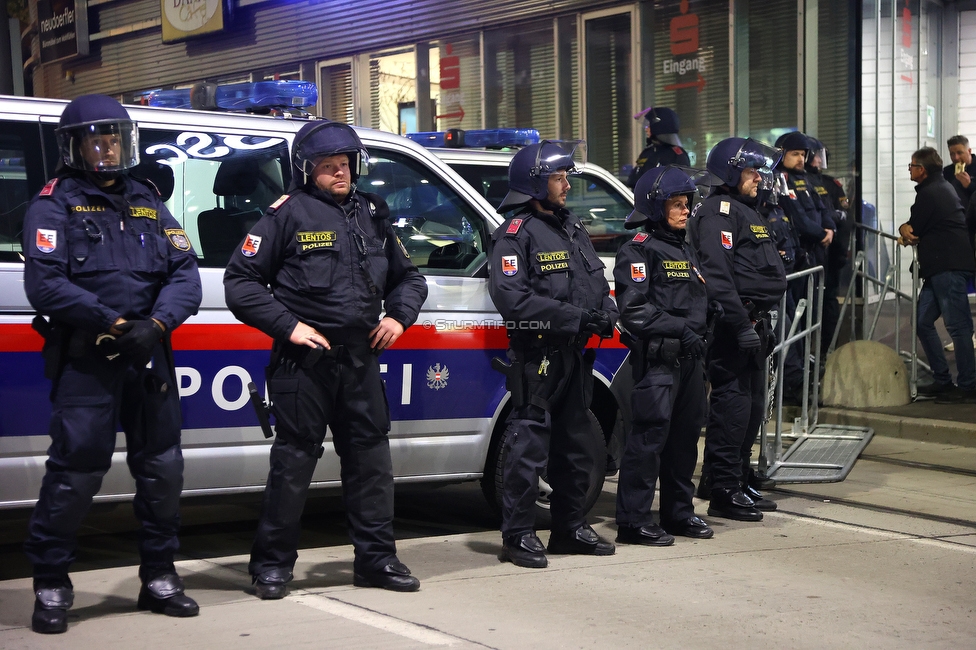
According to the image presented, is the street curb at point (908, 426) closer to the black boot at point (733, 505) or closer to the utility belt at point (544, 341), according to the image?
the black boot at point (733, 505)

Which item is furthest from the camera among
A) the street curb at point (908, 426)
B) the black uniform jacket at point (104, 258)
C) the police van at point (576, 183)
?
the street curb at point (908, 426)

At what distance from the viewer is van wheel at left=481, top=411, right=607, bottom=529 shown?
580cm

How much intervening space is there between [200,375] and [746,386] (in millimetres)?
2943

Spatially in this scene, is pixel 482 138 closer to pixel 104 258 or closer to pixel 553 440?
pixel 553 440

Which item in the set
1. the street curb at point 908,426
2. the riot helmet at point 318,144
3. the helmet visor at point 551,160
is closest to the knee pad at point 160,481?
the riot helmet at point 318,144

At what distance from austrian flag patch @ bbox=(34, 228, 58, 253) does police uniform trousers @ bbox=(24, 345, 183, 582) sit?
0.39 meters

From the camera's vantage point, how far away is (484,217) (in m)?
5.82

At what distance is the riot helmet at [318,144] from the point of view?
186 inches

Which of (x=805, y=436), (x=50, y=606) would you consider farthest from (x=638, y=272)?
(x=805, y=436)

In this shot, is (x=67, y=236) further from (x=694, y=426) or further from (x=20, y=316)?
(x=694, y=426)

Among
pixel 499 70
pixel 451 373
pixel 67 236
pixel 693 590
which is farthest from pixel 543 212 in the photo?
pixel 499 70

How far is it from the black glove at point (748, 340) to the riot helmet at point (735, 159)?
82 cm

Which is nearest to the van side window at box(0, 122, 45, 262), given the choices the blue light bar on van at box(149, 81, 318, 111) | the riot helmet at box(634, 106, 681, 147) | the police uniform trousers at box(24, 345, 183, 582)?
the police uniform trousers at box(24, 345, 183, 582)

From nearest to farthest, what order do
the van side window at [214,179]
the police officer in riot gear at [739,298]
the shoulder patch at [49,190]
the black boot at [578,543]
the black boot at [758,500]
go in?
the shoulder patch at [49,190] → the van side window at [214,179] → the black boot at [578,543] → the police officer in riot gear at [739,298] → the black boot at [758,500]
